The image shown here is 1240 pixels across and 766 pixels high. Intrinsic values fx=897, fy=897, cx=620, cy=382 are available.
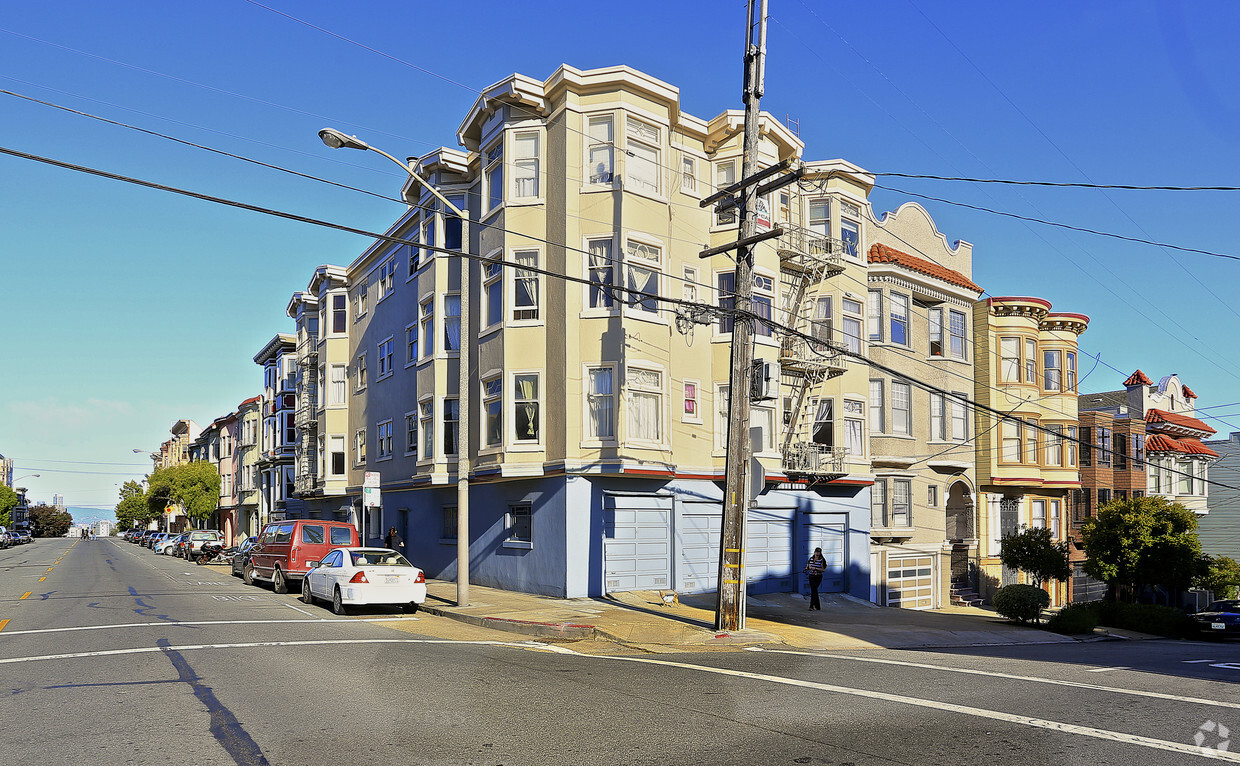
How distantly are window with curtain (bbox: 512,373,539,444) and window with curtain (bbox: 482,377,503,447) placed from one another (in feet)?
1.59

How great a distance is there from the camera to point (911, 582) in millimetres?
30734

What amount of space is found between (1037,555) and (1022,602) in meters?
4.08

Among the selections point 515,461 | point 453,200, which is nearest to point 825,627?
point 515,461

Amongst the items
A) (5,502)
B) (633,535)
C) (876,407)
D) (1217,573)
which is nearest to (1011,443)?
(876,407)

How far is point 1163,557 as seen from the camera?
29.2 m

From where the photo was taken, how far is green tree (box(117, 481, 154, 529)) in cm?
11856

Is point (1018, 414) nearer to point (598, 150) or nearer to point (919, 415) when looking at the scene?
point (919, 415)

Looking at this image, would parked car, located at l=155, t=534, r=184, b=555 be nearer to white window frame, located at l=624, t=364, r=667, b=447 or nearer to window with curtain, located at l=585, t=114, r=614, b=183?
white window frame, located at l=624, t=364, r=667, b=447

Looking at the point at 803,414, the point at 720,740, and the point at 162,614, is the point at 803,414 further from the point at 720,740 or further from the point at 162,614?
the point at 720,740

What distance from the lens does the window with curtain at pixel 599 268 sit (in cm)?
2244

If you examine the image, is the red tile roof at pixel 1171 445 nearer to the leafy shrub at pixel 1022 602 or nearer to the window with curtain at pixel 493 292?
the leafy shrub at pixel 1022 602

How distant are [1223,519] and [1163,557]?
29244 millimetres

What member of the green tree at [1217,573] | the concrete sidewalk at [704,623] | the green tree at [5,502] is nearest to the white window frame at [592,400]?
the concrete sidewalk at [704,623]

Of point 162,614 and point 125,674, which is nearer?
point 125,674
